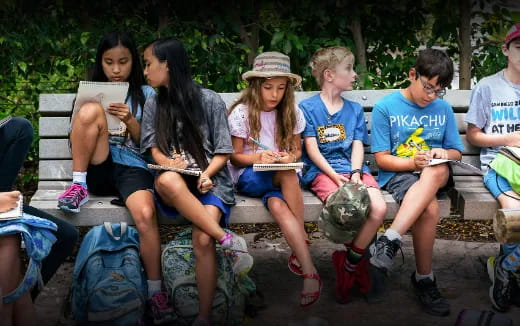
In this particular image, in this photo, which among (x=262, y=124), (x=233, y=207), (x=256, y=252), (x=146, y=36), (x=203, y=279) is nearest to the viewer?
(x=203, y=279)

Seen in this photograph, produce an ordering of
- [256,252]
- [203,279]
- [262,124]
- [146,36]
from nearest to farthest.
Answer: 1. [203,279]
2. [262,124]
3. [256,252]
4. [146,36]

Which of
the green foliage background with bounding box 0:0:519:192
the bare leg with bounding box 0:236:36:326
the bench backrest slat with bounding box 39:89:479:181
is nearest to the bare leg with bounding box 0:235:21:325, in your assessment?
the bare leg with bounding box 0:236:36:326

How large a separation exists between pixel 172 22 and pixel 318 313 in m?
2.40

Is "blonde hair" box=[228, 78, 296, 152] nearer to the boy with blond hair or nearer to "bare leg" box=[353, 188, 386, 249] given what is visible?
the boy with blond hair

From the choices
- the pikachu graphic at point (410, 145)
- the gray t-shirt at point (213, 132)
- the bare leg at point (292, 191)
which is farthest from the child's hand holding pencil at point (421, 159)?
the gray t-shirt at point (213, 132)

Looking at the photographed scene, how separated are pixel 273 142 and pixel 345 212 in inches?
24.5

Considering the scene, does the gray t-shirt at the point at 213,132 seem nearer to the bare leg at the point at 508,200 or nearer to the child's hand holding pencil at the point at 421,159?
the child's hand holding pencil at the point at 421,159

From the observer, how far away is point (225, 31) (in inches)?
212

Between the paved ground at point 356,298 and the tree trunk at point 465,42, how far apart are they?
4.21 ft

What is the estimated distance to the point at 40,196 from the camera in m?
4.00

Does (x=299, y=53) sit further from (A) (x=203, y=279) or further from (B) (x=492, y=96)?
(A) (x=203, y=279)

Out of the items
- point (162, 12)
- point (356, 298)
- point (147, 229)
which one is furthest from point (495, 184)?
point (162, 12)

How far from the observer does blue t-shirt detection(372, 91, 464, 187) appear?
407 centimetres

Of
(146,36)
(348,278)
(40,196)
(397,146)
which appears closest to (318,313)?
→ (348,278)
